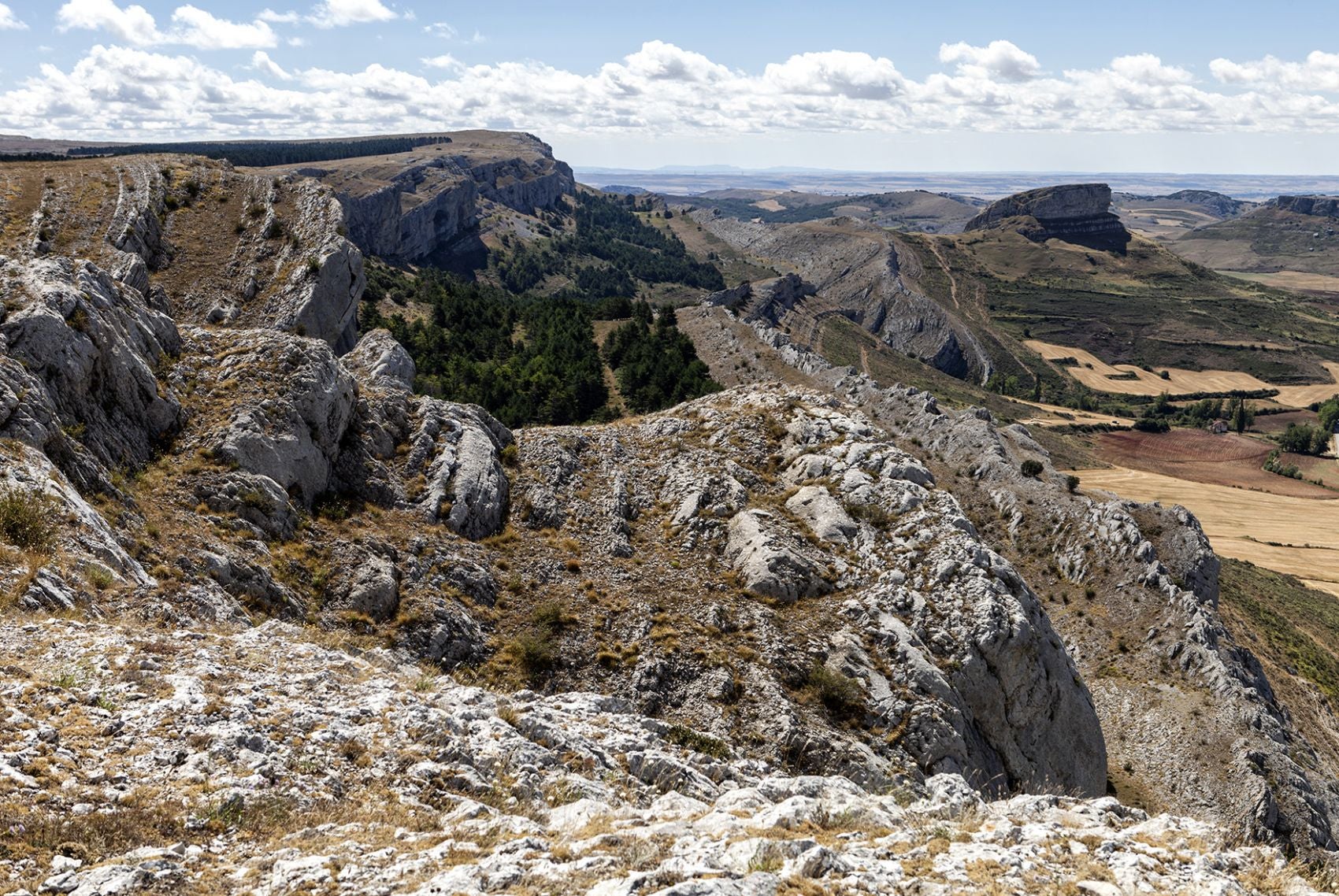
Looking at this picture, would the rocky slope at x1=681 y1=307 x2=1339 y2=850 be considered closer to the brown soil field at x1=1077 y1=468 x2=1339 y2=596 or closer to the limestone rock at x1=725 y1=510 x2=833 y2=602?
the limestone rock at x1=725 y1=510 x2=833 y2=602

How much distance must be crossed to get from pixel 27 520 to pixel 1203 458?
217m

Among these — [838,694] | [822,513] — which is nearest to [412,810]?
[838,694]

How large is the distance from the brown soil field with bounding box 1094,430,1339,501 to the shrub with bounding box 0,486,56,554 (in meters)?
171

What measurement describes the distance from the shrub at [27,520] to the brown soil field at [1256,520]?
127 metres

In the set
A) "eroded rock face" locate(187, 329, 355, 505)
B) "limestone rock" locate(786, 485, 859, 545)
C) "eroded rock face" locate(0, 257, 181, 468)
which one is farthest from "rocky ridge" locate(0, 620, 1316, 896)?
"limestone rock" locate(786, 485, 859, 545)

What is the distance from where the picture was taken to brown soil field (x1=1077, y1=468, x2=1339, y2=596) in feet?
367

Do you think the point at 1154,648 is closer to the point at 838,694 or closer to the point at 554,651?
the point at 838,694

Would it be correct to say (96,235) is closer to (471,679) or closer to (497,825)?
(471,679)

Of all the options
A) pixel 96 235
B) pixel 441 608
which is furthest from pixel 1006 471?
pixel 96 235

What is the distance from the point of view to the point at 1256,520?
429ft

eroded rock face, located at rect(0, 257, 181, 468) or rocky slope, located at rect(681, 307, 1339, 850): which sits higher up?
eroded rock face, located at rect(0, 257, 181, 468)

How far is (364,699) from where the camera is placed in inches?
709

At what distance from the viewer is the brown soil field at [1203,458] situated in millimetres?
157250

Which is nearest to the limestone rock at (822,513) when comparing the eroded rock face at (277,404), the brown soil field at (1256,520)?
the eroded rock face at (277,404)
